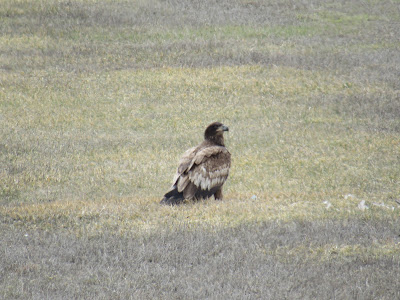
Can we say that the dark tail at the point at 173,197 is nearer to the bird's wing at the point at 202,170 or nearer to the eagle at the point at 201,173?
the eagle at the point at 201,173

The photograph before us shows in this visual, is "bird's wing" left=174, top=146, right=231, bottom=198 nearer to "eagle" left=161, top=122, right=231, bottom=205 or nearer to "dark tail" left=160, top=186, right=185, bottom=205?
"eagle" left=161, top=122, right=231, bottom=205

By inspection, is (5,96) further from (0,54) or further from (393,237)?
(393,237)

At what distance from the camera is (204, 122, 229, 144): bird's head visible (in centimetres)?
1243

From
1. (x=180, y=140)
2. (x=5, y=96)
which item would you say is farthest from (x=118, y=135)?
(x=5, y=96)

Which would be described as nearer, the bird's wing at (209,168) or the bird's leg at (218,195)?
the bird's wing at (209,168)

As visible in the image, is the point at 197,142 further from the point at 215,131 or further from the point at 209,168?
the point at 209,168

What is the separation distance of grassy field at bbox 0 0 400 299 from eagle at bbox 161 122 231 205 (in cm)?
54

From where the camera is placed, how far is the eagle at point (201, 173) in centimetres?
1126

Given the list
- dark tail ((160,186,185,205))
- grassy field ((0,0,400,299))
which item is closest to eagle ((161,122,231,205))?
dark tail ((160,186,185,205))

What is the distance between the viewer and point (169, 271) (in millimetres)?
7648

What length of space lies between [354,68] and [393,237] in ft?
70.0

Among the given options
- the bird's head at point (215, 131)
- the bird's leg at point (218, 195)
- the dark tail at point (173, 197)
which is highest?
the bird's head at point (215, 131)

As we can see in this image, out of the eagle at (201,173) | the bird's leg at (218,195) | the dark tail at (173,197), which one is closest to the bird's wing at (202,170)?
the eagle at (201,173)

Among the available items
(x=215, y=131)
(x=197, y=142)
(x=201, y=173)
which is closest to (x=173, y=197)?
(x=201, y=173)
